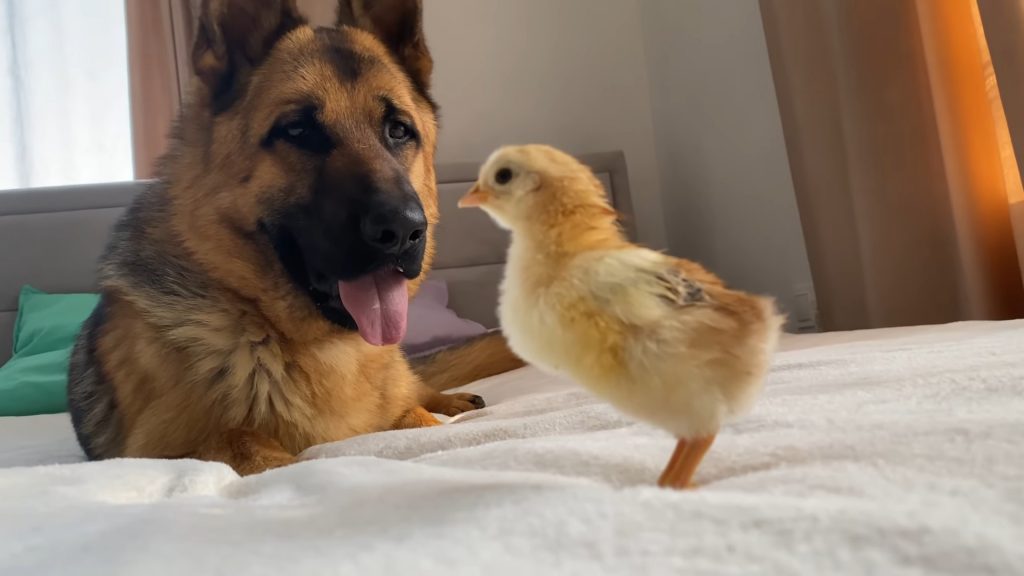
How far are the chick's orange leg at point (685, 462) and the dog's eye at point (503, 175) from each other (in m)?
0.19

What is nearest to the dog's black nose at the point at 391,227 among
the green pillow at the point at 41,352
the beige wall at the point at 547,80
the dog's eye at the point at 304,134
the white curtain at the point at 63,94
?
the dog's eye at the point at 304,134

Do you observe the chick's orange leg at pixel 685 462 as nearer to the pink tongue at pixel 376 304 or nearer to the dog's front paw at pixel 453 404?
the pink tongue at pixel 376 304

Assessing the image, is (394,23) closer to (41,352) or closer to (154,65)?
(41,352)

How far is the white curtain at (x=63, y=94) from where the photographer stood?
3.12 meters

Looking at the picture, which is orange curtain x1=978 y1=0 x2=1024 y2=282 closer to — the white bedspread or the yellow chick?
the white bedspread

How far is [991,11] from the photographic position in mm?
1474

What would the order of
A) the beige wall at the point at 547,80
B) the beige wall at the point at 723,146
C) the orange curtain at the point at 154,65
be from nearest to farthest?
the beige wall at the point at 723,146 < the orange curtain at the point at 154,65 < the beige wall at the point at 547,80

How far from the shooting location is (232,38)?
120cm

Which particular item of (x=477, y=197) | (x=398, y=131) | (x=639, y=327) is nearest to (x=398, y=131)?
(x=398, y=131)

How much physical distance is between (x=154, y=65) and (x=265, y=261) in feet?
8.13

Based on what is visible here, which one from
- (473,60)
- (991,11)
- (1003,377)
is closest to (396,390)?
(1003,377)

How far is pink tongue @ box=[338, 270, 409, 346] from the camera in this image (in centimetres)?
100

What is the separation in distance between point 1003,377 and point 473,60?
10.00 ft

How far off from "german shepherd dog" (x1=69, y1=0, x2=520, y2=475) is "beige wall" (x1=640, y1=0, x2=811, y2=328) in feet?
5.40
